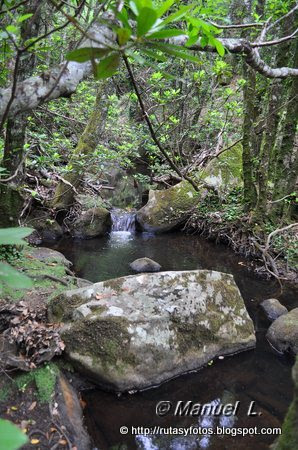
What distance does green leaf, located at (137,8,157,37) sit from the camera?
95cm

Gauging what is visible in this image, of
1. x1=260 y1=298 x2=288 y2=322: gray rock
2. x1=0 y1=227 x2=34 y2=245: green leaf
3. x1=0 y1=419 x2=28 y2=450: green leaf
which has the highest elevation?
x1=0 y1=227 x2=34 y2=245: green leaf

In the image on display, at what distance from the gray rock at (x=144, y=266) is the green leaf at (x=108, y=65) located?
21.8 ft

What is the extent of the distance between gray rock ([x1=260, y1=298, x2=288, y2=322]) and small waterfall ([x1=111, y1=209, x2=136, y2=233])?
5.53 m

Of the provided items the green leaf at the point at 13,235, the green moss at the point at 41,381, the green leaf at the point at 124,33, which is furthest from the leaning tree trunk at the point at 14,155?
the green leaf at the point at 13,235

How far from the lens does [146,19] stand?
0.97 metres

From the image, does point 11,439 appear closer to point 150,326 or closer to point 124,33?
point 124,33

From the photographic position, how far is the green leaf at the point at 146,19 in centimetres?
95

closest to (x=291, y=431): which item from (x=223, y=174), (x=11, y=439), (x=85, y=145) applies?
(x=11, y=439)

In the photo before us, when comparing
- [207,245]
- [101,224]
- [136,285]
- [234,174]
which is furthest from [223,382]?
[234,174]

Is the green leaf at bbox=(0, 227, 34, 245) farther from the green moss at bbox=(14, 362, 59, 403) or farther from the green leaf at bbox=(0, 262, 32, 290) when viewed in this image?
the green moss at bbox=(14, 362, 59, 403)

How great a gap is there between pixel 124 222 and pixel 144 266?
3.48m

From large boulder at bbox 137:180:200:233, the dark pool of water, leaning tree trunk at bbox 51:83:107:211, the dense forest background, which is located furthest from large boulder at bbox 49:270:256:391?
large boulder at bbox 137:180:200:233

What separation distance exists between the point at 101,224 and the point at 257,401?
685 centimetres

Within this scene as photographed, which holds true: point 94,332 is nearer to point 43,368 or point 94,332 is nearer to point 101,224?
point 43,368
